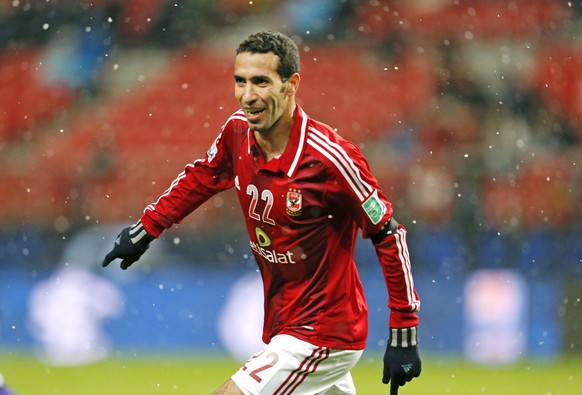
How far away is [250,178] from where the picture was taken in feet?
15.9

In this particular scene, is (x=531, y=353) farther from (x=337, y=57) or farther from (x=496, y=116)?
(x=337, y=57)

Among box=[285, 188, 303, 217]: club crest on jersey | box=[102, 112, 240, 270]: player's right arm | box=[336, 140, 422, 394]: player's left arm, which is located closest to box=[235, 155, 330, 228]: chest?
box=[285, 188, 303, 217]: club crest on jersey

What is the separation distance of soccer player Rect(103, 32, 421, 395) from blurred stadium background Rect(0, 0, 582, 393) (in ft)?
20.6

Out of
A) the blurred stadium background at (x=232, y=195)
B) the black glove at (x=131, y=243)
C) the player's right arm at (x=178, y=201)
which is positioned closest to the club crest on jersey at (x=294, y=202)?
the player's right arm at (x=178, y=201)

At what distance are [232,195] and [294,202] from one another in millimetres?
8012

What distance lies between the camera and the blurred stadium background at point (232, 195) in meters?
11.5

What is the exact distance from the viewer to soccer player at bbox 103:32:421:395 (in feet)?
15.2

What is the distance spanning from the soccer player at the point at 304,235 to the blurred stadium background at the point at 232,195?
6.28 meters

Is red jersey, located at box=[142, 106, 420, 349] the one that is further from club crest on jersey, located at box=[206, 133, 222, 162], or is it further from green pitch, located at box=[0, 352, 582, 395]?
green pitch, located at box=[0, 352, 582, 395]

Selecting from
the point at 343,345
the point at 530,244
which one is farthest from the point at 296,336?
the point at 530,244

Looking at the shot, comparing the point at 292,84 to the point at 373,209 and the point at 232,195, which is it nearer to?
the point at 373,209

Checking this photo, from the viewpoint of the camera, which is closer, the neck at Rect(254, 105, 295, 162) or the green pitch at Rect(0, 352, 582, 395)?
the neck at Rect(254, 105, 295, 162)

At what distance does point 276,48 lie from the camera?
15.2 ft

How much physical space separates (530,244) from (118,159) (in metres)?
5.23
